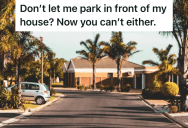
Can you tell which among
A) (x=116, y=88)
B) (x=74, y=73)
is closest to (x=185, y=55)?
(x=116, y=88)

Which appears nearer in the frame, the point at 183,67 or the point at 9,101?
the point at 183,67

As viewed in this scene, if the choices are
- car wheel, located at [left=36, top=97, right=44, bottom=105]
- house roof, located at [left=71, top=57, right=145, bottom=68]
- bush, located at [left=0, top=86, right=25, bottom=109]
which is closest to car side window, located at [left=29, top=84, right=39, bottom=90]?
car wheel, located at [left=36, top=97, right=44, bottom=105]

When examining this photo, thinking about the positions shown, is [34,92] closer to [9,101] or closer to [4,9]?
[9,101]

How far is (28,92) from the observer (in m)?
26.1

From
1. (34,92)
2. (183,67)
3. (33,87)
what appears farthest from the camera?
(33,87)

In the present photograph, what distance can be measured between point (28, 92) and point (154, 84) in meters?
15.9

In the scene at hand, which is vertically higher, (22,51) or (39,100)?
(22,51)

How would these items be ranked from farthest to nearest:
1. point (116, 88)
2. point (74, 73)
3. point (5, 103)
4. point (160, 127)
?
1. point (74, 73)
2. point (116, 88)
3. point (5, 103)
4. point (160, 127)

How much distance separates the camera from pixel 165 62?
47219 millimetres

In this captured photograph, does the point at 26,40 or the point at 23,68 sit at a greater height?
the point at 26,40

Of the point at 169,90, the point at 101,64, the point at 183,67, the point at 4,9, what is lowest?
the point at 169,90

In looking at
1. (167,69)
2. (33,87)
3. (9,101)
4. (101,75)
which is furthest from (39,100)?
(101,75)

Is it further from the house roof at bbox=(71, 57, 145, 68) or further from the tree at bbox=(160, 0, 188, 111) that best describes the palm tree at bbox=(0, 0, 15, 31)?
the house roof at bbox=(71, 57, 145, 68)

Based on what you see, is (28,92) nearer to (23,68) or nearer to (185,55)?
(23,68)
